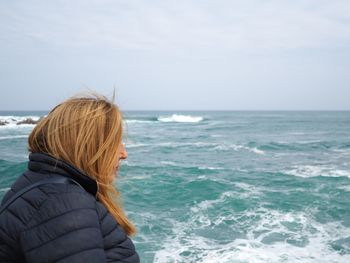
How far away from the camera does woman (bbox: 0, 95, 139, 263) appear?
1.20 metres

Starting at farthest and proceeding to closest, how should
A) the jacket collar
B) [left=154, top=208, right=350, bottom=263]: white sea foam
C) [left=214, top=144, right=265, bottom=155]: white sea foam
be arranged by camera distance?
[left=214, top=144, right=265, bottom=155]: white sea foam
[left=154, top=208, right=350, bottom=263]: white sea foam
the jacket collar

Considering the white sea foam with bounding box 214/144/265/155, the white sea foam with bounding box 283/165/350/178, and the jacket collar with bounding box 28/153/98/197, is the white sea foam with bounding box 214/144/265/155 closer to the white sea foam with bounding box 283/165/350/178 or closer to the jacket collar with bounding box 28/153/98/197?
the white sea foam with bounding box 283/165/350/178

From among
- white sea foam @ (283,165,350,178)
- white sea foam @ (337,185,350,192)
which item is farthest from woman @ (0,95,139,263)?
white sea foam @ (283,165,350,178)

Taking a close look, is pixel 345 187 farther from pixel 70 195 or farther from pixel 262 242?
pixel 70 195

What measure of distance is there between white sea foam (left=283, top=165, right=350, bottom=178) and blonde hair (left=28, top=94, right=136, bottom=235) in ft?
50.8

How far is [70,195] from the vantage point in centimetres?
126

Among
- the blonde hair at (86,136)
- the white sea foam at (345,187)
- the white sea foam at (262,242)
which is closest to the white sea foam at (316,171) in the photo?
the white sea foam at (345,187)

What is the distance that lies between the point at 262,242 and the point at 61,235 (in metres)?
8.18

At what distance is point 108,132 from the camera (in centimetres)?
152

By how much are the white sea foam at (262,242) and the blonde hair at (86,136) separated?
6.71 meters

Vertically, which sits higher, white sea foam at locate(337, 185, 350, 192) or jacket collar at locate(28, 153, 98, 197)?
jacket collar at locate(28, 153, 98, 197)

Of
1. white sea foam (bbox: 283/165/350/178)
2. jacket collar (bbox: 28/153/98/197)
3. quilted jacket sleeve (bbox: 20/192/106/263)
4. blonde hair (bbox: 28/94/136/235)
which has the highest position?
blonde hair (bbox: 28/94/136/235)

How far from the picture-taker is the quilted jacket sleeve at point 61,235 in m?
1.19

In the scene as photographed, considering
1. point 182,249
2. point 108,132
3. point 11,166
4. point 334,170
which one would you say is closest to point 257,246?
point 182,249
